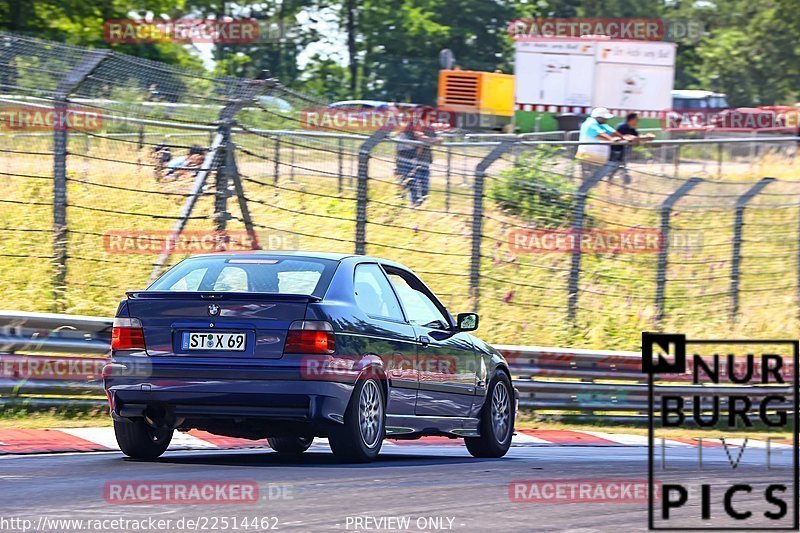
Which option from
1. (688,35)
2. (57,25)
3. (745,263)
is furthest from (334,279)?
(688,35)

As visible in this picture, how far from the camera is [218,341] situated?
8.59 m

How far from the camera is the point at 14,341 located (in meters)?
11.7


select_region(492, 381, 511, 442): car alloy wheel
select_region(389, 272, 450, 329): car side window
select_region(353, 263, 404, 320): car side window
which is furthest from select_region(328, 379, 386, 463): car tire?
select_region(492, 381, 511, 442): car alloy wheel

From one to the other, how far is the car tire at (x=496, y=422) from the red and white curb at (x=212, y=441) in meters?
1.03

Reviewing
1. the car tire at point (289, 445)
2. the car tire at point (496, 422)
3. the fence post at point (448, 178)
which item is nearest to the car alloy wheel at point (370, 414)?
the car tire at point (289, 445)

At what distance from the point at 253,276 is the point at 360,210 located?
5832 millimetres

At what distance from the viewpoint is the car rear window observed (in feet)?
29.7

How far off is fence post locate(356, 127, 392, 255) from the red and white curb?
2.76 meters

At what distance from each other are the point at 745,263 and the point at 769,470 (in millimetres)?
8383

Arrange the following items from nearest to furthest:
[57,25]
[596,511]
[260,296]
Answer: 1. [596,511]
2. [260,296]
3. [57,25]

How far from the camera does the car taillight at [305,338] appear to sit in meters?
8.52

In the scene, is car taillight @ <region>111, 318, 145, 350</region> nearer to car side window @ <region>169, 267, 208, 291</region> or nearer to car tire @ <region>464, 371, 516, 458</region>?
car side window @ <region>169, 267, 208, 291</region>

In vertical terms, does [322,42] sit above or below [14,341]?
above

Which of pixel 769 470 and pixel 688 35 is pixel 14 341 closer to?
pixel 769 470
